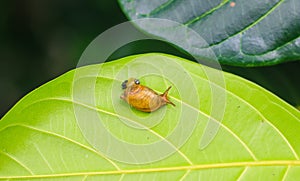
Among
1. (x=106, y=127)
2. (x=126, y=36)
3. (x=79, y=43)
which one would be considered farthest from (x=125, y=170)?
(x=79, y=43)

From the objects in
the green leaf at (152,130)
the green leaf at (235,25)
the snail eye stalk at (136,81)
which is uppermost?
the green leaf at (235,25)

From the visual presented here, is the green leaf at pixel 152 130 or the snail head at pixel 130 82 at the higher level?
the snail head at pixel 130 82

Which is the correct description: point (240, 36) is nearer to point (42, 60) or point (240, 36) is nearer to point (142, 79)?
point (142, 79)

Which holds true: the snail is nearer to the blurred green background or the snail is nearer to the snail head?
the snail head

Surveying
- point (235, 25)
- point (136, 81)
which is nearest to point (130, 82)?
point (136, 81)

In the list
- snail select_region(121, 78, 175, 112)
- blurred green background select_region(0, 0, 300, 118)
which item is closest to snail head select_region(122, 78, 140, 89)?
snail select_region(121, 78, 175, 112)

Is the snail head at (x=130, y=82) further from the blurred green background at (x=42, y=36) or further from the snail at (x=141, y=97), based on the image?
the blurred green background at (x=42, y=36)

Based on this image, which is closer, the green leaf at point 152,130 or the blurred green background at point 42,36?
the green leaf at point 152,130

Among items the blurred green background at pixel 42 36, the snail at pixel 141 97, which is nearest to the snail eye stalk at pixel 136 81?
the snail at pixel 141 97
